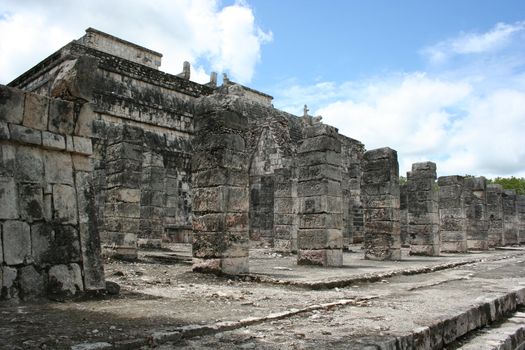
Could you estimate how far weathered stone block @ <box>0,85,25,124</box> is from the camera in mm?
4797

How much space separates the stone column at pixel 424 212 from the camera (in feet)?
47.9

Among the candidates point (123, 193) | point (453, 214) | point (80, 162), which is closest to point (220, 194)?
point (80, 162)

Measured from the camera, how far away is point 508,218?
24.0 metres

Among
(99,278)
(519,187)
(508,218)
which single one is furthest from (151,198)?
(519,187)

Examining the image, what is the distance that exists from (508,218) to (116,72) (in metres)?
20.6

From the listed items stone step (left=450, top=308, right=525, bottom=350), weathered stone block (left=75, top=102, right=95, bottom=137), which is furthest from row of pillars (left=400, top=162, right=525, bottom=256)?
weathered stone block (left=75, top=102, right=95, bottom=137)

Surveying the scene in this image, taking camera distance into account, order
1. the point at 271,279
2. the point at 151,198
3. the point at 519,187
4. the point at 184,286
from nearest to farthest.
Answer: the point at 184,286
the point at 271,279
the point at 151,198
the point at 519,187

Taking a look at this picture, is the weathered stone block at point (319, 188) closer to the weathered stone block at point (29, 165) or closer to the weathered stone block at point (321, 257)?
the weathered stone block at point (321, 257)

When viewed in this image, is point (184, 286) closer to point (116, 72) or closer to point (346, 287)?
point (346, 287)

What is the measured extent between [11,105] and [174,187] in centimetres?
1333

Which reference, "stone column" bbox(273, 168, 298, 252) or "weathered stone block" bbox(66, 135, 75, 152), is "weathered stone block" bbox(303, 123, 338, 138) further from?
"weathered stone block" bbox(66, 135, 75, 152)

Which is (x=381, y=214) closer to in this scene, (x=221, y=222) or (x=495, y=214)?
(x=221, y=222)

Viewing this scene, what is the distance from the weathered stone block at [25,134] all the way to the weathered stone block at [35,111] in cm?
6

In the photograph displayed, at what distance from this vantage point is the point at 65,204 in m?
5.23
